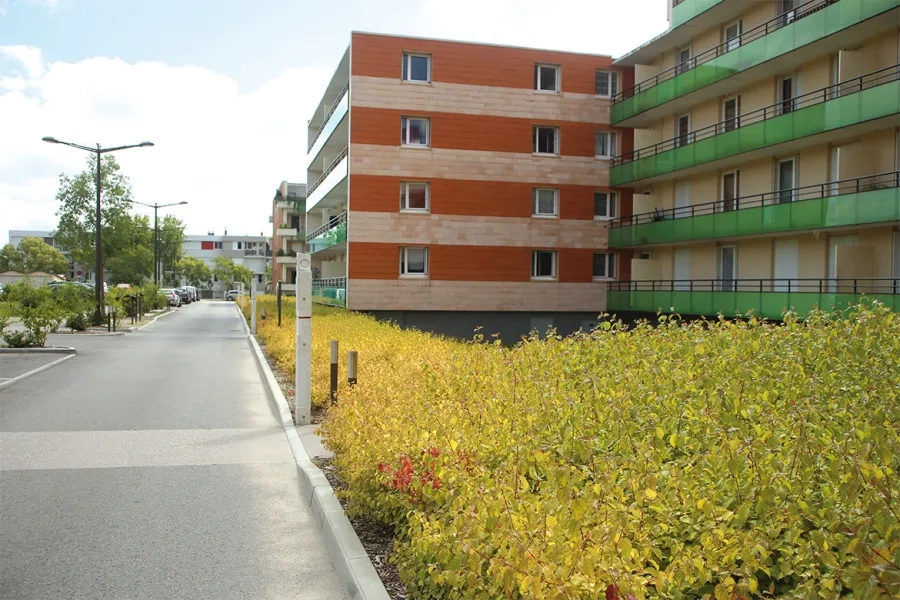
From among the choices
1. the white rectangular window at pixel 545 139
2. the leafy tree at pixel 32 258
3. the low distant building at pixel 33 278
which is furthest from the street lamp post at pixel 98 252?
the leafy tree at pixel 32 258

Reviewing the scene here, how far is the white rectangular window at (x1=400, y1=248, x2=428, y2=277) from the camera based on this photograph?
3052 cm

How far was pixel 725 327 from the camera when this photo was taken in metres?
9.69

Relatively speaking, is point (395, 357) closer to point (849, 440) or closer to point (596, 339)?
point (596, 339)

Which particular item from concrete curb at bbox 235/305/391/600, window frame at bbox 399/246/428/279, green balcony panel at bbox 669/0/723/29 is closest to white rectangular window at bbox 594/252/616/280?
window frame at bbox 399/246/428/279

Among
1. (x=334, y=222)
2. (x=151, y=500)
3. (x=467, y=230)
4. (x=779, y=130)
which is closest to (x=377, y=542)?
(x=151, y=500)

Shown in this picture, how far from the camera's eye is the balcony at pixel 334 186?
104 ft

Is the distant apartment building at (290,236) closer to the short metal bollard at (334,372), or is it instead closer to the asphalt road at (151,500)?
the asphalt road at (151,500)

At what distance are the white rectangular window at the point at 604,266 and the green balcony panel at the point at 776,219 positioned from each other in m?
1.15

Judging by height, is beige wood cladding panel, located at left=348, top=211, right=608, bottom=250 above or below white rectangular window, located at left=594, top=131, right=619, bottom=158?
below

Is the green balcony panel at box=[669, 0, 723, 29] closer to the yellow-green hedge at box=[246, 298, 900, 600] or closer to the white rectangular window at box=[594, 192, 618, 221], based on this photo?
the white rectangular window at box=[594, 192, 618, 221]

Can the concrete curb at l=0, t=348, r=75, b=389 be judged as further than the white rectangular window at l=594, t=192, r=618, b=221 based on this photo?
No

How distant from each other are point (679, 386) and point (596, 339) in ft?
10.5

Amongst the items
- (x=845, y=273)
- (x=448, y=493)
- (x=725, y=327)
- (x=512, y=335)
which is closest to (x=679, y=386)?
(x=448, y=493)

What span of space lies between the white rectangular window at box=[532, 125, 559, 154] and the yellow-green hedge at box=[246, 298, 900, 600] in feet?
80.5
